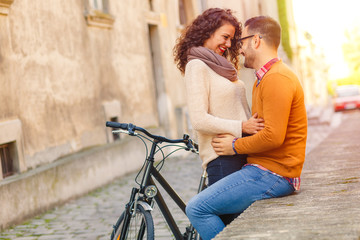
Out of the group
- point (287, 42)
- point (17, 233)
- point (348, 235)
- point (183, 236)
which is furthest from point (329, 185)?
point (287, 42)

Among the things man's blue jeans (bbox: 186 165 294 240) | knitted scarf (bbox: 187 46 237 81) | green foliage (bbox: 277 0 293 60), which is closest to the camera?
man's blue jeans (bbox: 186 165 294 240)

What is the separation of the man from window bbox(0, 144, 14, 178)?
4.92m

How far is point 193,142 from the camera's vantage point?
4156mm

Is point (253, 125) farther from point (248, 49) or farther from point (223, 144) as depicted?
point (248, 49)

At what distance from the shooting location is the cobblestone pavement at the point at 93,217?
637 cm

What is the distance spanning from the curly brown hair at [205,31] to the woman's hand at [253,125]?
592 mm

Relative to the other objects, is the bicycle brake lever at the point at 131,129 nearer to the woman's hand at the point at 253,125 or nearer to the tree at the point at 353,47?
the woman's hand at the point at 253,125

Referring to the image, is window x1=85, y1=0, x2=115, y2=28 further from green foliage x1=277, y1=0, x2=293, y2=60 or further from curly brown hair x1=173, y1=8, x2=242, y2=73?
green foliage x1=277, y1=0, x2=293, y2=60

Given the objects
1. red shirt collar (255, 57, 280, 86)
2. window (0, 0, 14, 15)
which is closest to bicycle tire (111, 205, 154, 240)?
red shirt collar (255, 57, 280, 86)

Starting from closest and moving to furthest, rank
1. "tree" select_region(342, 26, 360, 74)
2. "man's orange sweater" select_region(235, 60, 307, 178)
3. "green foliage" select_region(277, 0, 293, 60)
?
"man's orange sweater" select_region(235, 60, 307, 178) → "green foliage" select_region(277, 0, 293, 60) → "tree" select_region(342, 26, 360, 74)

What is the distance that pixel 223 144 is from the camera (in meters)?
3.63

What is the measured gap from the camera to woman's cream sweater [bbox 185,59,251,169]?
361cm

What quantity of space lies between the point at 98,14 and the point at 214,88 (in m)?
7.90

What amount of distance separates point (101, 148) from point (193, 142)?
6465 millimetres
